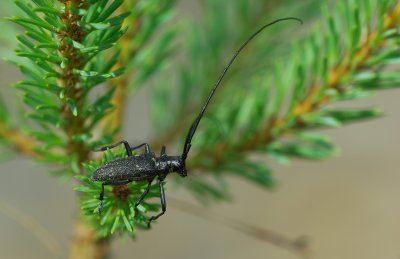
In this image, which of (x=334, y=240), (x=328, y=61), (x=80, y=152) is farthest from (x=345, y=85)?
(x=334, y=240)

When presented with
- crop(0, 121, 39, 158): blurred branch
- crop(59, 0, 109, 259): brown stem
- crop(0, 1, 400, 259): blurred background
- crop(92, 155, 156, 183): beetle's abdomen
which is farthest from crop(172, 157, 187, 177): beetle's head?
crop(0, 1, 400, 259): blurred background

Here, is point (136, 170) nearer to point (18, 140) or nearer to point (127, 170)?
point (127, 170)

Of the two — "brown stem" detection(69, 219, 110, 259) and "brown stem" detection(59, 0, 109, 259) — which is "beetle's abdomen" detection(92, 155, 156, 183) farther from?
"brown stem" detection(69, 219, 110, 259)

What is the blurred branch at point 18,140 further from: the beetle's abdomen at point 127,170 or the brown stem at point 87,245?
the beetle's abdomen at point 127,170

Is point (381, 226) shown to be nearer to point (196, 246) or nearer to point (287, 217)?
point (287, 217)

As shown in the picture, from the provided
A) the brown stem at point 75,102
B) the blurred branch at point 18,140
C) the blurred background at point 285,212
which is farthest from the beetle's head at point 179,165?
the blurred background at point 285,212

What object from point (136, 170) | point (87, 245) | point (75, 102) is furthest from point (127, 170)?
point (87, 245)
